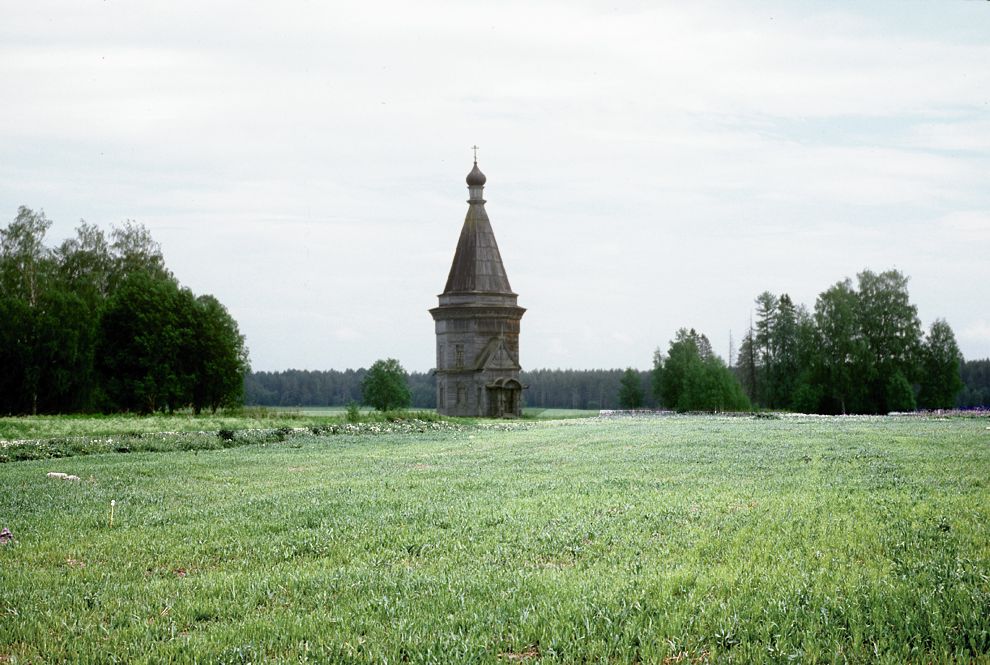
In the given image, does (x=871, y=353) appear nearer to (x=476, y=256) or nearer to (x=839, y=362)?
(x=839, y=362)

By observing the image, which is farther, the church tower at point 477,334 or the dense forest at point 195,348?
the church tower at point 477,334

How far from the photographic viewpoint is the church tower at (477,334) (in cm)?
7556

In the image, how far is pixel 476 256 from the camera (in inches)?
3103

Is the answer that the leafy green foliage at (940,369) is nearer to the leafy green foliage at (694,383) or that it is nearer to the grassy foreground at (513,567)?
the leafy green foliage at (694,383)

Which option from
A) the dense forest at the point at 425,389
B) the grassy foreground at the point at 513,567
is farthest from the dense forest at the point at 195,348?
the dense forest at the point at 425,389

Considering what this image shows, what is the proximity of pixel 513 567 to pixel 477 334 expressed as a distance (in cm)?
6662

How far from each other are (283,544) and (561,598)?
190 inches

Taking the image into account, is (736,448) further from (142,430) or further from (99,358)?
(99,358)

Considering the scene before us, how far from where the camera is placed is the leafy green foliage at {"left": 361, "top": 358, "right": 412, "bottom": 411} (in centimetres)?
10469

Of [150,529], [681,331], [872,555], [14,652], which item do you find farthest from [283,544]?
[681,331]

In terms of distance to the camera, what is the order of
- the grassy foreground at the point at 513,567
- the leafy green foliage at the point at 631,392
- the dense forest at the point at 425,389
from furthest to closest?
the dense forest at the point at 425,389
the leafy green foliage at the point at 631,392
the grassy foreground at the point at 513,567

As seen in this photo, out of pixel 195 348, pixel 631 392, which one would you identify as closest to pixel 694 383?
pixel 631 392

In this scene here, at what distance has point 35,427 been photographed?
3934cm

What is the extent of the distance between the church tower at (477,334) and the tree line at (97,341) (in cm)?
1755
